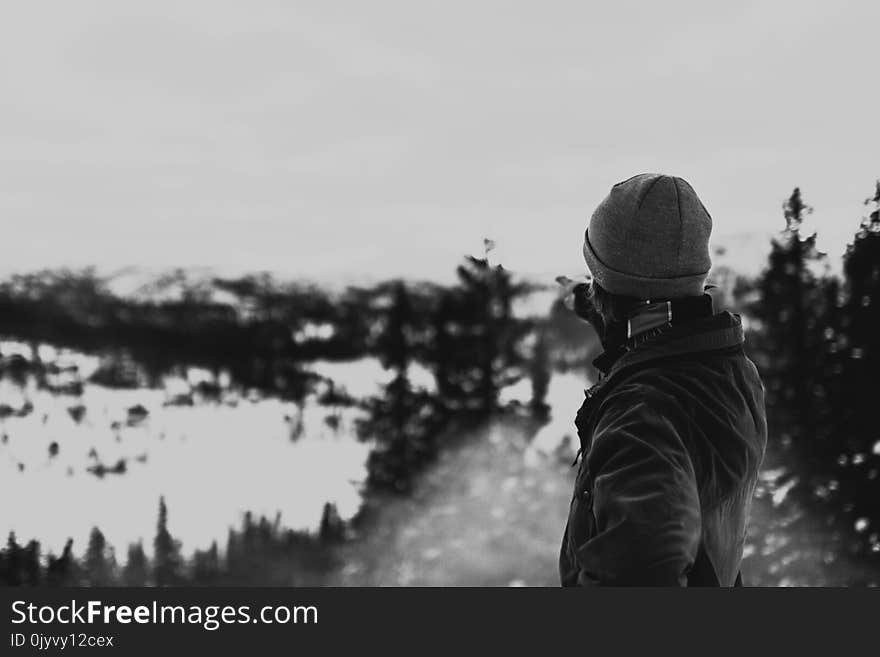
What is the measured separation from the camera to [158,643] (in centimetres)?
327

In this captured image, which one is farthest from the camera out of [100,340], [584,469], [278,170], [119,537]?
[278,170]

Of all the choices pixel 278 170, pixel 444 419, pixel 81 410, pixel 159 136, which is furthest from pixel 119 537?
pixel 159 136

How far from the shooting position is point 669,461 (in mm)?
1633

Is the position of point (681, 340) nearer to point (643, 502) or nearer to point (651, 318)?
point (651, 318)

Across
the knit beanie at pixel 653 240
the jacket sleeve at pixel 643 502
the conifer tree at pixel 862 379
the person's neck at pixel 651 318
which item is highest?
the conifer tree at pixel 862 379

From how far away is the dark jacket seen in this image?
5.20 ft

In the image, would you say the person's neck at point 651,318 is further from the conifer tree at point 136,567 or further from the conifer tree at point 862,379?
the conifer tree at point 136,567

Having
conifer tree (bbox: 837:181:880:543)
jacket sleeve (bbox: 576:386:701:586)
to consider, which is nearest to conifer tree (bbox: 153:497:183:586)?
conifer tree (bbox: 837:181:880:543)

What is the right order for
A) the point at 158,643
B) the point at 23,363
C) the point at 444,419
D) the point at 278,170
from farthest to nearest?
the point at 278,170
the point at 23,363
the point at 444,419
the point at 158,643

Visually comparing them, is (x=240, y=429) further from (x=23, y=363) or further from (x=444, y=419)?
(x=444, y=419)

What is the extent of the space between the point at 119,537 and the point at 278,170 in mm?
74363

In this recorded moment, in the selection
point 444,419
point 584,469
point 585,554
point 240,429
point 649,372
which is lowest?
point 585,554

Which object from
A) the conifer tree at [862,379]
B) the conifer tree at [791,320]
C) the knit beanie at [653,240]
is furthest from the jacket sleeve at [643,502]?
the conifer tree at [791,320]

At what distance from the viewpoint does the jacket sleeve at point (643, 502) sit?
1.58 m
